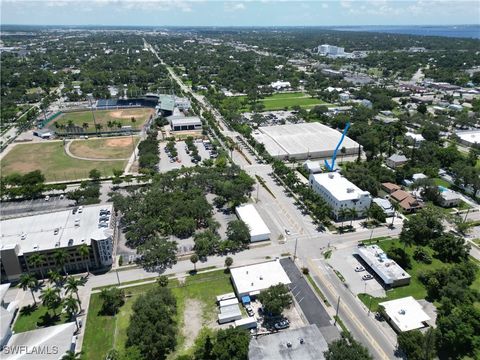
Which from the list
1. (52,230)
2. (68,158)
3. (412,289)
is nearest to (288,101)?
(68,158)

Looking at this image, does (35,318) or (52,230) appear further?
(52,230)

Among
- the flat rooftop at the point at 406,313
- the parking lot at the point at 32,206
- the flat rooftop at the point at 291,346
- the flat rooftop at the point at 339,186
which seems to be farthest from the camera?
the parking lot at the point at 32,206

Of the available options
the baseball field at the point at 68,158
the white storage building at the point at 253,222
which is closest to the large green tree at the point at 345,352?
A: the white storage building at the point at 253,222

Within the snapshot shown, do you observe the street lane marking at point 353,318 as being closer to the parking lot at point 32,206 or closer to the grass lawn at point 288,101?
the parking lot at point 32,206

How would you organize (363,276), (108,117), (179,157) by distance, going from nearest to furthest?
(363,276) → (179,157) → (108,117)

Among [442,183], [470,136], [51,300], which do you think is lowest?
[442,183]

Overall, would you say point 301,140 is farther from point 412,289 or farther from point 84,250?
point 84,250

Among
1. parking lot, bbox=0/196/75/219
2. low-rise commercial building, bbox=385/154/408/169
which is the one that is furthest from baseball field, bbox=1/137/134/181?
low-rise commercial building, bbox=385/154/408/169
